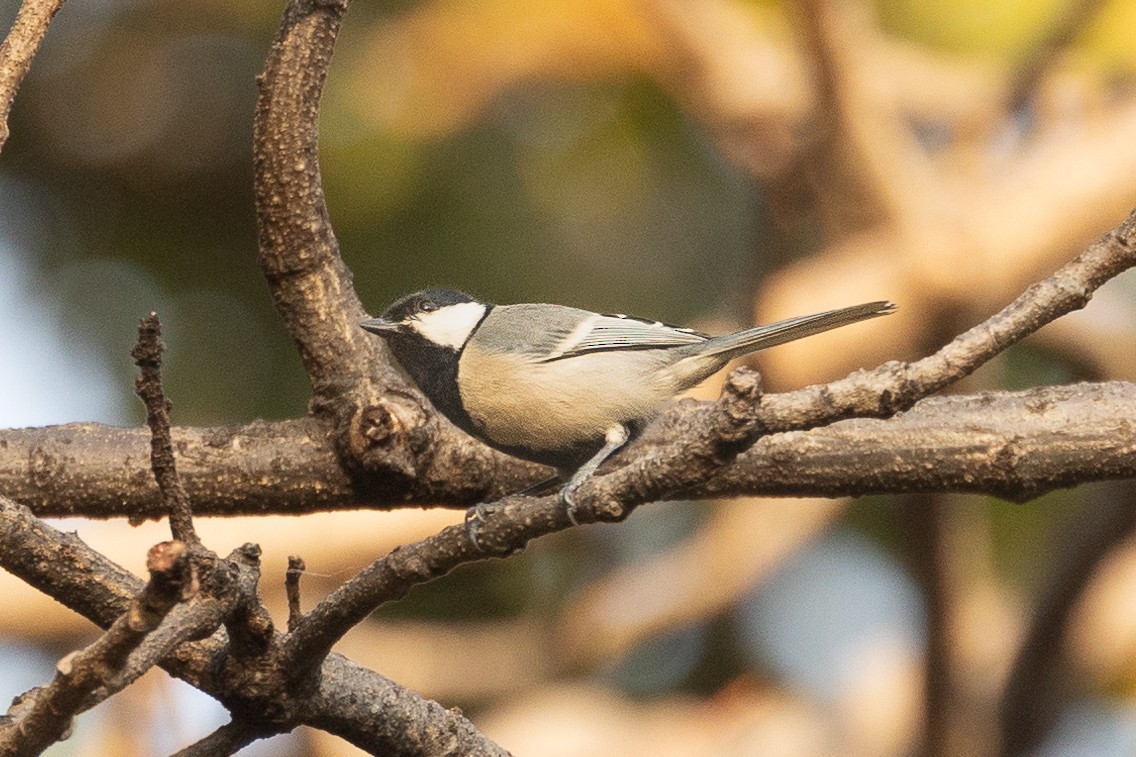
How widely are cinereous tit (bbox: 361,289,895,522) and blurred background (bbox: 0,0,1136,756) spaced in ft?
4.32

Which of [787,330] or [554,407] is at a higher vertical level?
[554,407]

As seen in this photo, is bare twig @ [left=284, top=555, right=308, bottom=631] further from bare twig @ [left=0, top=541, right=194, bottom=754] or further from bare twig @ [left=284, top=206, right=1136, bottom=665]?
bare twig @ [left=0, top=541, right=194, bottom=754]

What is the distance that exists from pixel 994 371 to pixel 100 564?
3.85 m

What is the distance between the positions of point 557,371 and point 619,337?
0.61 feet

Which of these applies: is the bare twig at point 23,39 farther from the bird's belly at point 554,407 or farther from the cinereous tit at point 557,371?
the bird's belly at point 554,407

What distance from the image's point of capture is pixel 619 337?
2.68 meters

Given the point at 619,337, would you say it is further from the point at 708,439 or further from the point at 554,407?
the point at 708,439

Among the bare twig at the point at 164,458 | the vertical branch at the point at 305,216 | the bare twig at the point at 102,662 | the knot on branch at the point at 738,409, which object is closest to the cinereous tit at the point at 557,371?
the vertical branch at the point at 305,216

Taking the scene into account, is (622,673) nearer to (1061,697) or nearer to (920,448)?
(1061,697)

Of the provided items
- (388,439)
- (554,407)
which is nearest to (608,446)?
(554,407)

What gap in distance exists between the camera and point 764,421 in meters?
1.36

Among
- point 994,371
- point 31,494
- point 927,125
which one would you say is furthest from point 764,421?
point 927,125

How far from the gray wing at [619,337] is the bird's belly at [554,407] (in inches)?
3.4

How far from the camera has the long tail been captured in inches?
73.8
